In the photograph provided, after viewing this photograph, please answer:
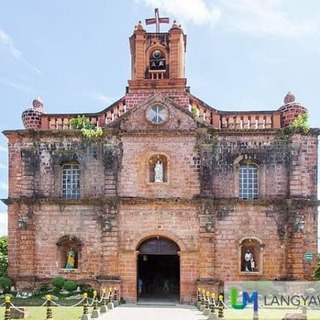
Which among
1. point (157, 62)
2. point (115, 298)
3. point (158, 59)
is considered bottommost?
point (115, 298)

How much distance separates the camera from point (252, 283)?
24.9 m

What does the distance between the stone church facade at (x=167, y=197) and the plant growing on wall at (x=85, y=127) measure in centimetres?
23

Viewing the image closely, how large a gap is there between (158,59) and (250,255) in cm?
1060

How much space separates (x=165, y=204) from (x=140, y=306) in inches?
185

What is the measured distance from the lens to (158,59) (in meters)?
28.2

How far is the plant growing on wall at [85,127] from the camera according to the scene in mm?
26203

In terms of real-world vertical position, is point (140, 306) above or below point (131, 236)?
below

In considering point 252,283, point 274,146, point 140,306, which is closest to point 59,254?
point 140,306

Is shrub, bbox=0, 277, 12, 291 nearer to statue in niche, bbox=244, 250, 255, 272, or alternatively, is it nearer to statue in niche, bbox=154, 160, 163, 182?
statue in niche, bbox=154, 160, 163, 182

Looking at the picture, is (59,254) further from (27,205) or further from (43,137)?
(43,137)

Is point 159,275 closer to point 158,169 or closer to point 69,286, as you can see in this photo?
point 69,286

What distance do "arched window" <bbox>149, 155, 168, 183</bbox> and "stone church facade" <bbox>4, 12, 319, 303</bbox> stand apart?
5cm

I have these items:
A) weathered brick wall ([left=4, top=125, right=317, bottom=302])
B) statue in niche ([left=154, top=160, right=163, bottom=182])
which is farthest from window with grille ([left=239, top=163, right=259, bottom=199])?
statue in niche ([left=154, top=160, right=163, bottom=182])

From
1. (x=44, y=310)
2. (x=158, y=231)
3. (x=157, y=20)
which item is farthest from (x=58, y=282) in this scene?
(x=157, y=20)
